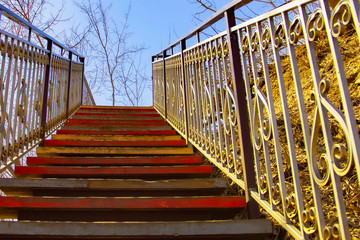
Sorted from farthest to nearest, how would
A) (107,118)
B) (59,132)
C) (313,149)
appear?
(107,118) → (59,132) → (313,149)

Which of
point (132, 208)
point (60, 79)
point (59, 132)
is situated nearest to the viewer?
point (132, 208)

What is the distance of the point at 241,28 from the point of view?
6.34ft

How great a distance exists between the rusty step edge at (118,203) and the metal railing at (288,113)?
0.17 m

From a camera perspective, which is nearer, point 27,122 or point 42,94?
point 27,122

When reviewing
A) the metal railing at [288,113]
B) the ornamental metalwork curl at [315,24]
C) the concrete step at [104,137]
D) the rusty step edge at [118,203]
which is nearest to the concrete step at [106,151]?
the metal railing at [288,113]

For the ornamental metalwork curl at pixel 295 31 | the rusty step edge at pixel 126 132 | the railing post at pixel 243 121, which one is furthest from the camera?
the rusty step edge at pixel 126 132

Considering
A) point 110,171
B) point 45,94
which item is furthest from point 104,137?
point 110,171

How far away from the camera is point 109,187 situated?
2.18 metres

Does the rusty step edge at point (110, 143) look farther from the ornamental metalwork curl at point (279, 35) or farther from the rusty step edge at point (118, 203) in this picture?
the ornamental metalwork curl at point (279, 35)

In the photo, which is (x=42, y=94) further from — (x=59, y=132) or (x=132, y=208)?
(x=132, y=208)

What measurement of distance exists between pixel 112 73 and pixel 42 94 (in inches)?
428

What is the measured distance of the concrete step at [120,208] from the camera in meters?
1.87

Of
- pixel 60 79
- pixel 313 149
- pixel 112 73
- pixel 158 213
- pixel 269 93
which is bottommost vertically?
pixel 158 213

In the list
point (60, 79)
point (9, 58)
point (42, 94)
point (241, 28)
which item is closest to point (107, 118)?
point (60, 79)
